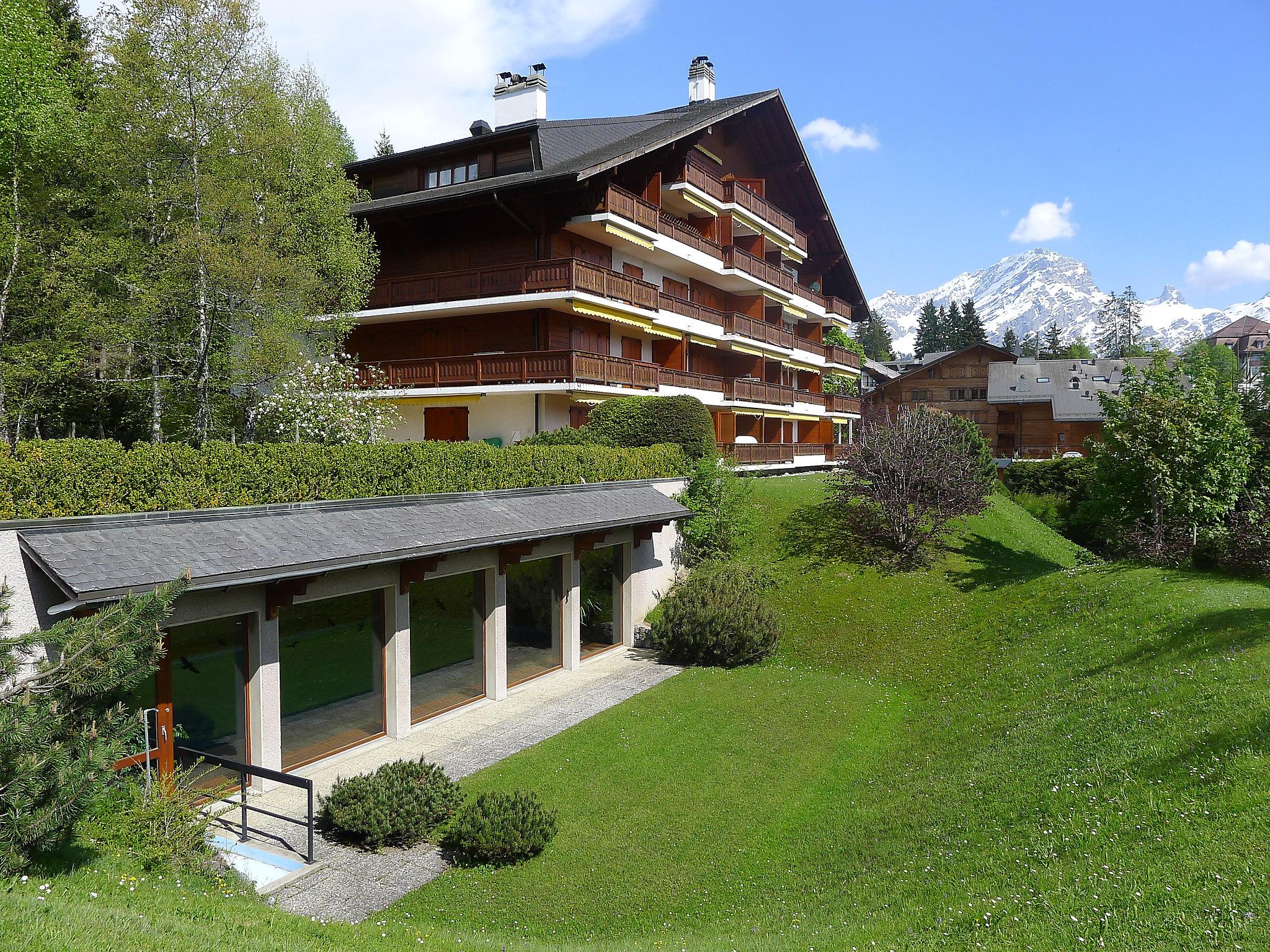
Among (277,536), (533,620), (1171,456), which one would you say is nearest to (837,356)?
(1171,456)

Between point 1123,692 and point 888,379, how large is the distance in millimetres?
77035

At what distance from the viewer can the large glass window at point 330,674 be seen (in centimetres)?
1271

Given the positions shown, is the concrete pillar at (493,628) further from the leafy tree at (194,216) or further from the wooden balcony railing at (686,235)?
the wooden balcony railing at (686,235)

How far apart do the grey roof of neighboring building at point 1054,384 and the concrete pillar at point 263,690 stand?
7577 centimetres

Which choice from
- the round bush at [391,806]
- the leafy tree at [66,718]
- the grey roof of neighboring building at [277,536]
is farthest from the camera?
the round bush at [391,806]

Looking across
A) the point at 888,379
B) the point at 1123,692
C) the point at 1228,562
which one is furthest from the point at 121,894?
the point at 888,379

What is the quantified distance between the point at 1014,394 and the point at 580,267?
6350cm

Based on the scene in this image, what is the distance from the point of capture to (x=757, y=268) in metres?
39.5

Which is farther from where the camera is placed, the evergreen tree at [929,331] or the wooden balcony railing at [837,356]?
the evergreen tree at [929,331]

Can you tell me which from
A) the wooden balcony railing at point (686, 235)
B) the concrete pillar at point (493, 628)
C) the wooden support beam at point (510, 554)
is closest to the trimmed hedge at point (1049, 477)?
the wooden balcony railing at point (686, 235)

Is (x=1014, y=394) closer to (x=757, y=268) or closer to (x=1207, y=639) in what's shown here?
(x=757, y=268)

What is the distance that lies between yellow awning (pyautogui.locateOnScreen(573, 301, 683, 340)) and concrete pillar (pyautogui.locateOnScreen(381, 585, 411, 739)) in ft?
51.3

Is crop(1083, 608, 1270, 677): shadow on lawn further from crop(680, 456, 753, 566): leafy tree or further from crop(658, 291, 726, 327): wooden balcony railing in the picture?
crop(658, 291, 726, 327): wooden balcony railing

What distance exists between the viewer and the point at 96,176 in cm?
2356
